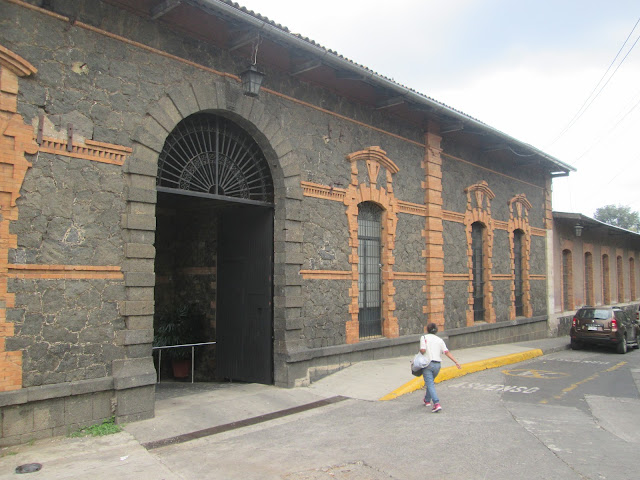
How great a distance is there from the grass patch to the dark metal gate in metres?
3.26

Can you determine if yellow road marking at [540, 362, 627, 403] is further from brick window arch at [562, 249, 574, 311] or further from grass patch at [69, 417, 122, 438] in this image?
brick window arch at [562, 249, 574, 311]

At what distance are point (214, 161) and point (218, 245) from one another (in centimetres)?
290

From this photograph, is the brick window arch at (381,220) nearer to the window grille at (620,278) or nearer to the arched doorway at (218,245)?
the arched doorway at (218,245)

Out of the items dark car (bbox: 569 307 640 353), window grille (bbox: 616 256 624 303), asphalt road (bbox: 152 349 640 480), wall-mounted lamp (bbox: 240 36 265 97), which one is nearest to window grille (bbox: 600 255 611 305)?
window grille (bbox: 616 256 624 303)

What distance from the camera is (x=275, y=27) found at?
27.6 ft

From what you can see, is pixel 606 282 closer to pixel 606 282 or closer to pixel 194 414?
pixel 606 282

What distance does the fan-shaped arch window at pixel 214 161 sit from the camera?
328 inches

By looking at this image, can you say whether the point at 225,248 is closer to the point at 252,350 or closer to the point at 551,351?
the point at 252,350

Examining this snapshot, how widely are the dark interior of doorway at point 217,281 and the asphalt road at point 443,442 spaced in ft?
8.01

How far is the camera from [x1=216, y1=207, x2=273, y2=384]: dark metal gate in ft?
31.9

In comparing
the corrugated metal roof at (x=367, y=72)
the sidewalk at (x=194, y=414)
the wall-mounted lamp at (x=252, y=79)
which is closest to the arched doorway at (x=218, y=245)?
the wall-mounted lamp at (x=252, y=79)

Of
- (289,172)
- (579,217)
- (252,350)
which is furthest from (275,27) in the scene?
(579,217)

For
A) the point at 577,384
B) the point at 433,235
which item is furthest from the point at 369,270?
the point at 577,384

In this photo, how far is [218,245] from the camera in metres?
11.2
